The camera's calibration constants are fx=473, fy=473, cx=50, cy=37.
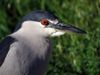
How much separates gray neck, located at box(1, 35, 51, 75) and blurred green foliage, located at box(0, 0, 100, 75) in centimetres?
65

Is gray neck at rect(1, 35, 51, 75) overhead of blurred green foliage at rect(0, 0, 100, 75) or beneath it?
overhead

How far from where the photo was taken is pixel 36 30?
306 cm

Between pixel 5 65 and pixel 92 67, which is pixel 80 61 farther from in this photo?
pixel 5 65

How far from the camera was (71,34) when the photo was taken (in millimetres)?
3963

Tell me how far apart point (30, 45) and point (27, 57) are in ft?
0.27

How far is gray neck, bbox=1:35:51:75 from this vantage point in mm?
2967

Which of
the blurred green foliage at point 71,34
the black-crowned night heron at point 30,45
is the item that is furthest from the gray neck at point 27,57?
the blurred green foliage at point 71,34

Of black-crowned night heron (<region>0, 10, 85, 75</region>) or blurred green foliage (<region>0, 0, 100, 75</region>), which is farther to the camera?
blurred green foliage (<region>0, 0, 100, 75</region>)

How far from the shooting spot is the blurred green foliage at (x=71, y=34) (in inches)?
160

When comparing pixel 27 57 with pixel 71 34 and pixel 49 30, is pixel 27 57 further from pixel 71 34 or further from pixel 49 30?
pixel 71 34

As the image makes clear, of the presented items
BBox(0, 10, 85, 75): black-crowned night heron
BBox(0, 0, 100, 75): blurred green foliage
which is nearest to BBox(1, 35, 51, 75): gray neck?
BBox(0, 10, 85, 75): black-crowned night heron

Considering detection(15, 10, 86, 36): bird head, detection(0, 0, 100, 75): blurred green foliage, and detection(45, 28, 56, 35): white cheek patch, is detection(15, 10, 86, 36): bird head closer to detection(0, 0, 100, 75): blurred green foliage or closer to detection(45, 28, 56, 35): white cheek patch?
detection(45, 28, 56, 35): white cheek patch

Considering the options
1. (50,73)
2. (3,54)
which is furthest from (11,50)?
(50,73)

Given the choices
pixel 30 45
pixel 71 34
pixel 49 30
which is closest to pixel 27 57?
pixel 30 45
